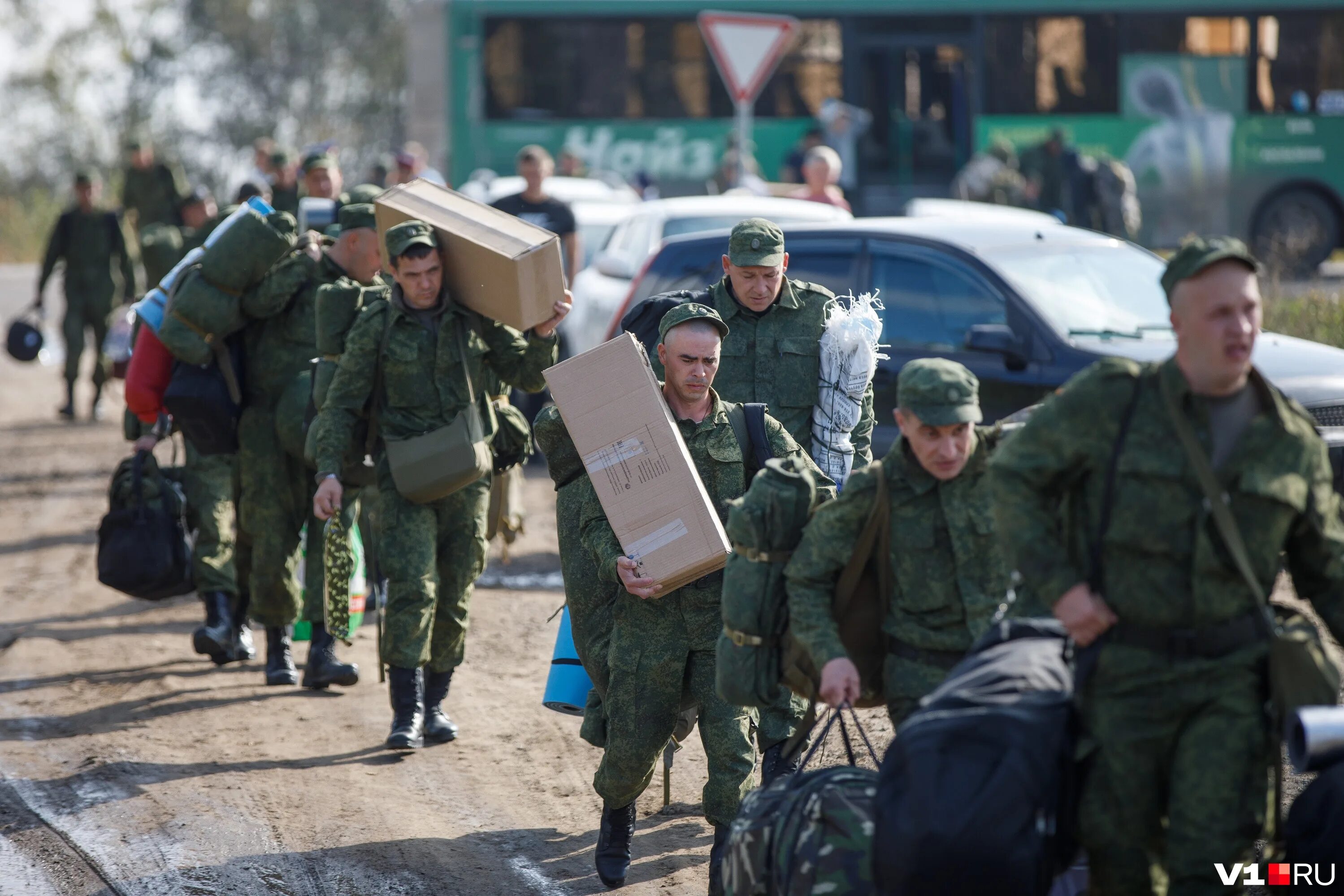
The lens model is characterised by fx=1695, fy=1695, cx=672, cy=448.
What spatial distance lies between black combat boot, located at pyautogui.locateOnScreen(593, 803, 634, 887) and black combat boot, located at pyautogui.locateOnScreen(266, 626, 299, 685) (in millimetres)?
3061

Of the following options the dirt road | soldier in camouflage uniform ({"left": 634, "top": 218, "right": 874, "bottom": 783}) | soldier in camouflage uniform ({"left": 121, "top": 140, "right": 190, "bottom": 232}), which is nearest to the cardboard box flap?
soldier in camouflage uniform ({"left": 634, "top": 218, "right": 874, "bottom": 783})

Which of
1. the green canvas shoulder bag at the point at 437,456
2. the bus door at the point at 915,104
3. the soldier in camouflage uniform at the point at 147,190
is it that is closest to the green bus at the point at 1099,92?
the bus door at the point at 915,104

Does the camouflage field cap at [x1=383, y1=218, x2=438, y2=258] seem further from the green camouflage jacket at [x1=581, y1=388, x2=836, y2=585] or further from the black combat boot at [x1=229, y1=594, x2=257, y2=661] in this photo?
the black combat boot at [x1=229, y1=594, x2=257, y2=661]

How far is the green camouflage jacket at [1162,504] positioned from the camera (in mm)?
3623

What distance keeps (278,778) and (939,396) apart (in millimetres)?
3513

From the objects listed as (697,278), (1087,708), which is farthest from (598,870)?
(697,278)

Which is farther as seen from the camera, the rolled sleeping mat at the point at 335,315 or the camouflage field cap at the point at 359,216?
the camouflage field cap at the point at 359,216

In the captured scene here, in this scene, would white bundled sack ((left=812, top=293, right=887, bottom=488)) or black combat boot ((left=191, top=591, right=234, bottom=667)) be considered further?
black combat boot ((left=191, top=591, right=234, bottom=667))

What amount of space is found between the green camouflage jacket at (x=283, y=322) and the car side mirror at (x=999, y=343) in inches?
124

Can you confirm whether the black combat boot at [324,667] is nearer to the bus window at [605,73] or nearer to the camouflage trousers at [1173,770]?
the camouflage trousers at [1173,770]

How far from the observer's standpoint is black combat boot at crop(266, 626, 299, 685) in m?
8.02

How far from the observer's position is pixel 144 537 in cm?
808

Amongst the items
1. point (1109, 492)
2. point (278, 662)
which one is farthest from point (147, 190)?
point (1109, 492)

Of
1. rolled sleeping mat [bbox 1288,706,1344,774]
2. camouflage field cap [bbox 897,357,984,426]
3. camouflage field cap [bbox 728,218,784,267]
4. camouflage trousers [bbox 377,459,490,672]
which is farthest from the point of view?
camouflage trousers [bbox 377,459,490,672]
